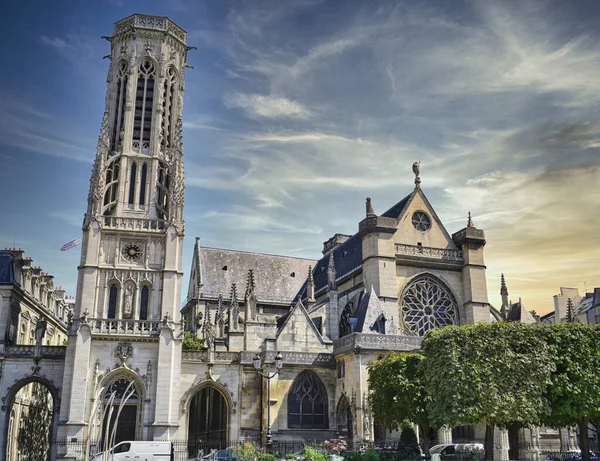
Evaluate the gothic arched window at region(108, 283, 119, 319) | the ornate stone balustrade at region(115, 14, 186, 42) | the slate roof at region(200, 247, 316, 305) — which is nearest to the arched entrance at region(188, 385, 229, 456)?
the gothic arched window at region(108, 283, 119, 319)

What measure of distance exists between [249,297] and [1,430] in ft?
54.5

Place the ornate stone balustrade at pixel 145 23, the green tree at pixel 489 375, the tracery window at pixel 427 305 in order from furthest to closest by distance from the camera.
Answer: the ornate stone balustrade at pixel 145 23 → the tracery window at pixel 427 305 → the green tree at pixel 489 375

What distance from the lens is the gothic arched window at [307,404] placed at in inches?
1567

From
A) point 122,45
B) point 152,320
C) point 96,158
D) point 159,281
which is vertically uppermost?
point 122,45

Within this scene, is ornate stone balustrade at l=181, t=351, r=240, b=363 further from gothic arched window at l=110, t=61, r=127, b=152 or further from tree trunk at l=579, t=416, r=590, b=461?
tree trunk at l=579, t=416, r=590, b=461

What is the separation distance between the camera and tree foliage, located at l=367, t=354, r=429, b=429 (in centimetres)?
3269

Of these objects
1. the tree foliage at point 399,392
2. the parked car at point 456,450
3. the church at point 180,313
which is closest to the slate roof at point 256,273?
the church at point 180,313

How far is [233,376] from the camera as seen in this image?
4069 cm

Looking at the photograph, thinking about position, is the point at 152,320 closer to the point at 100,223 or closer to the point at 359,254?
the point at 100,223

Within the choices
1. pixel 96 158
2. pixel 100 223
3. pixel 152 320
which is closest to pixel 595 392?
pixel 152 320

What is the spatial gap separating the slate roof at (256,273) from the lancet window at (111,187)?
558 inches

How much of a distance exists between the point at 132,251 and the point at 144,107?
11.2 m

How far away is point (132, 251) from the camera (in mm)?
42344

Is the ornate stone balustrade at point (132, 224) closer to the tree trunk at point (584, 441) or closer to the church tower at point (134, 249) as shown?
the church tower at point (134, 249)
